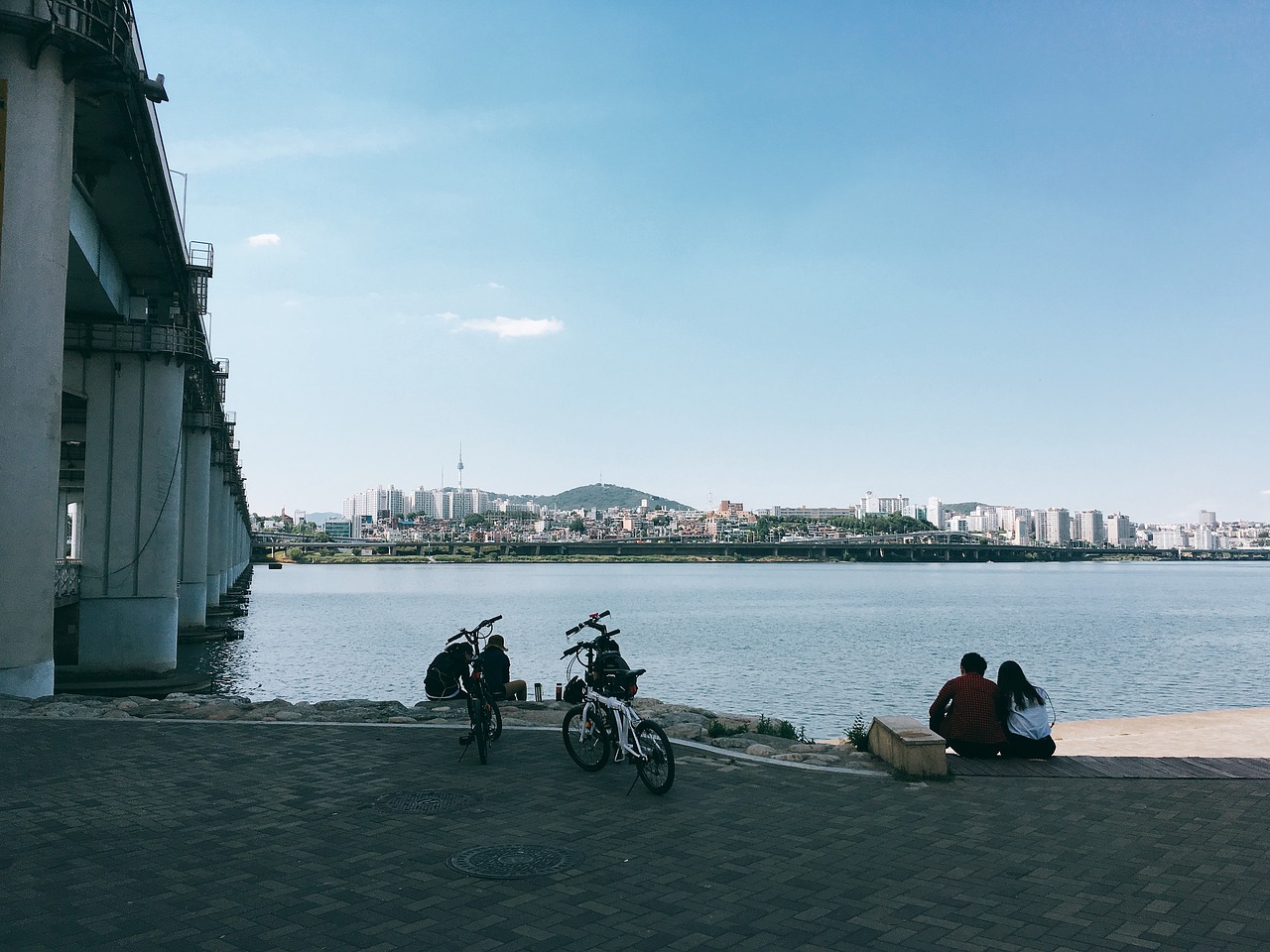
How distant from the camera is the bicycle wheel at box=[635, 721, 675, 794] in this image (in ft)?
34.3

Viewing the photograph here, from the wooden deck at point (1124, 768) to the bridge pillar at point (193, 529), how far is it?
43708 mm

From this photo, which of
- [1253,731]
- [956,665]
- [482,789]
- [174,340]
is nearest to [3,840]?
[482,789]

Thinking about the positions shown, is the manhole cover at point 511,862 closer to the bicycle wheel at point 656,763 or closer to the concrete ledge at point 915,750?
the bicycle wheel at point 656,763

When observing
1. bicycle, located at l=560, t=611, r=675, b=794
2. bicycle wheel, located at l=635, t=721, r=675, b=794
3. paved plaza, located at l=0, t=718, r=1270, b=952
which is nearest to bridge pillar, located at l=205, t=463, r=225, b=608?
paved plaza, located at l=0, t=718, r=1270, b=952

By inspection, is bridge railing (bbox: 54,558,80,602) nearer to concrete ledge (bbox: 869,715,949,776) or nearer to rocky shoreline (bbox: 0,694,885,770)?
rocky shoreline (bbox: 0,694,885,770)

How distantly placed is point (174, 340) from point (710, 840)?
3061 centimetres

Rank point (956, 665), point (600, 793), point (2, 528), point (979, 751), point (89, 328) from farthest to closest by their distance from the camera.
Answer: point (956, 665)
point (89, 328)
point (2, 528)
point (979, 751)
point (600, 793)

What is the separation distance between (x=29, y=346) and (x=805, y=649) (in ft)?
138

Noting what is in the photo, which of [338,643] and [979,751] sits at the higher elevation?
[979,751]

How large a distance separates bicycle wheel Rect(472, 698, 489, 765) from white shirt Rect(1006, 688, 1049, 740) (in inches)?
275

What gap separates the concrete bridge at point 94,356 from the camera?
18.4 m

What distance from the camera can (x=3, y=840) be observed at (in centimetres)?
845

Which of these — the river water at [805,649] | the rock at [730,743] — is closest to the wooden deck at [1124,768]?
the rock at [730,743]

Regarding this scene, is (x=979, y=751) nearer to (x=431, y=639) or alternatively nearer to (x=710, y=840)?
(x=710, y=840)
